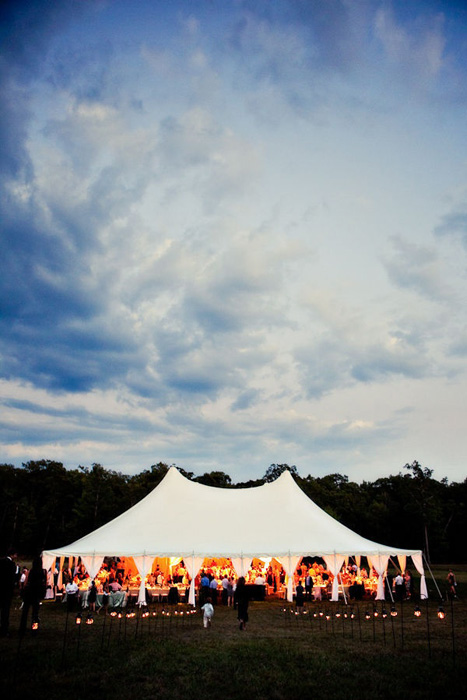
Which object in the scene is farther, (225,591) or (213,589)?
(225,591)

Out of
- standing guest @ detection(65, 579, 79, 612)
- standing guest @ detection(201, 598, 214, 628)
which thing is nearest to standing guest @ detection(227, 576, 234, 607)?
standing guest @ detection(201, 598, 214, 628)

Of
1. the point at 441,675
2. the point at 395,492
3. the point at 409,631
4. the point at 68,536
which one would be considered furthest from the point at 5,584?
the point at 395,492

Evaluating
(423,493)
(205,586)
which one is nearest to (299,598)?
(205,586)

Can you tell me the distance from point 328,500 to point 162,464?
1673 centimetres

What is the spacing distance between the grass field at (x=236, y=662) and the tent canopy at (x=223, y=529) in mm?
4145

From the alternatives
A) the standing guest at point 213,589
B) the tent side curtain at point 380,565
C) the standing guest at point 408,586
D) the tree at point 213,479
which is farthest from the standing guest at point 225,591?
the tree at point 213,479

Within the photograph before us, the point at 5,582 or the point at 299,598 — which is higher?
the point at 5,582

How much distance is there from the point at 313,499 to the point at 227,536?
1074 inches

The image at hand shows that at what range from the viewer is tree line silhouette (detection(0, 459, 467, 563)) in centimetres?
3981

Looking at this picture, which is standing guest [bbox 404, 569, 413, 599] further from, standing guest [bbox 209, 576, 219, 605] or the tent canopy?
standing guest [bbox 209, 576, 219, 605]

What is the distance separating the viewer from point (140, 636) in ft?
32.2

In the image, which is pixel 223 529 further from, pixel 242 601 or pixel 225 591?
pixel 242 601

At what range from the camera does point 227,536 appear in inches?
659

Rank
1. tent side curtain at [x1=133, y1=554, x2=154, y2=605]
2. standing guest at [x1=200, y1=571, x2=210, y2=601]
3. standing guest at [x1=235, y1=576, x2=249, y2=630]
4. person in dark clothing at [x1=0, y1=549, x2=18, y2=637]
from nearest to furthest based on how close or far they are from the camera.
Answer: person in dark clothing at [x1=0, y1=549, x2=18, y2=637], standing guest at [x1=235, y1=576, x2=249, y2=630], tent side curtain at [x1=133, y1=554, x2=154, y2=605], standing guest at [x1=200, y1=571, x2=210, y2=601]
